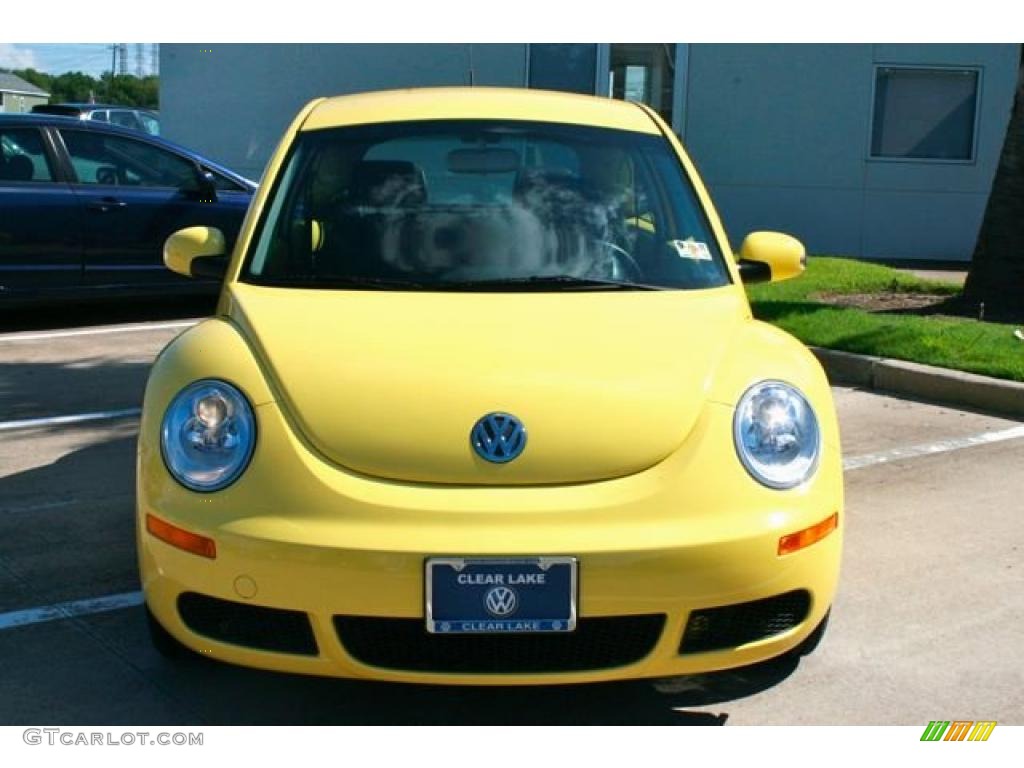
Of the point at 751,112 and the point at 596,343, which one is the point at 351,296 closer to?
the point at 596,343

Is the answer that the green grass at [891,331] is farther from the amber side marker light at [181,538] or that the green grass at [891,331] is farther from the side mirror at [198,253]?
the amber side marker light at [181,538]

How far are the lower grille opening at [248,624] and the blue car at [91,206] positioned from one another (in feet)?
21.4

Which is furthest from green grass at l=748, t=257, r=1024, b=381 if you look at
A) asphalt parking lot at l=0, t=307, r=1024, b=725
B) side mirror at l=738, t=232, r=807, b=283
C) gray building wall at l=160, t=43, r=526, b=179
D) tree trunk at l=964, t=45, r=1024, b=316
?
gray building wall at l=160, t=43, r=526, b=179

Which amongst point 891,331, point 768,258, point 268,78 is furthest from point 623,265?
point 268,78

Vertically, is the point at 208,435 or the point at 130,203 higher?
the point at 130,203

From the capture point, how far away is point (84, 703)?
3289mm

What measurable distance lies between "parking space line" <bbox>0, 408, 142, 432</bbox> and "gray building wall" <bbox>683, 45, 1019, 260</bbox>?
30.6ft

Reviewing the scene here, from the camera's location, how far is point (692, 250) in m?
3.99

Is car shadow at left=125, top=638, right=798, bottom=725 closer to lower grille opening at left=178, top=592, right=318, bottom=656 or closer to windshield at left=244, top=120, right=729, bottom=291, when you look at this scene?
lower grille opening at left=178, top=592, right=318, bottom=656

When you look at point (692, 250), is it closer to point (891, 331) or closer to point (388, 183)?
point (388, 183)

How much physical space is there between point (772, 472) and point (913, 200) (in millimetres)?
12204

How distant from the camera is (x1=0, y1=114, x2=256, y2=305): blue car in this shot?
8797 millimetres

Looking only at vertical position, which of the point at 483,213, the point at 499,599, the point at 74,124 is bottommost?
Answer: the point at 499,599

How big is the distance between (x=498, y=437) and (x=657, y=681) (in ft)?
3.30
